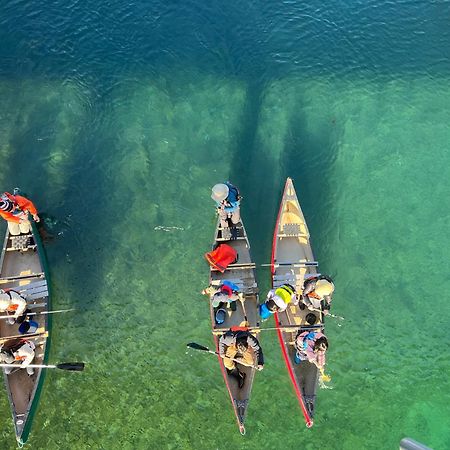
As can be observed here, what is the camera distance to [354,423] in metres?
13.8

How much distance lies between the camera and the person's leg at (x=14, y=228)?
14.8 m

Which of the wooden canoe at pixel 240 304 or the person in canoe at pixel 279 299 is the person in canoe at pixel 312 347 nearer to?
the person in canoe at pixel 279 299

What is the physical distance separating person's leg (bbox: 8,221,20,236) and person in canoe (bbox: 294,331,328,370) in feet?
31.0

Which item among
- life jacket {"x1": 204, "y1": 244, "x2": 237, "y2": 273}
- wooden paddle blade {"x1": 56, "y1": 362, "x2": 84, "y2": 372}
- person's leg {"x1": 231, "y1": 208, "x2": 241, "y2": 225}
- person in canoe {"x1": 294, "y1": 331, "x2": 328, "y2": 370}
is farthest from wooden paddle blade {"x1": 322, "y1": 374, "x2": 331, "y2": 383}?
wooden paddle blade {"x1": 56, "y1": 362, "x2": 84, "y2": 372}

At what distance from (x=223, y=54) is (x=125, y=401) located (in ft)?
45.4

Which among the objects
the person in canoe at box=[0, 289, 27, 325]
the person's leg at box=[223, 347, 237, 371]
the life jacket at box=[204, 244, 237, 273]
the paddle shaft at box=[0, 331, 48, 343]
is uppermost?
the life jacket at box=[204, 244, 237, 273]

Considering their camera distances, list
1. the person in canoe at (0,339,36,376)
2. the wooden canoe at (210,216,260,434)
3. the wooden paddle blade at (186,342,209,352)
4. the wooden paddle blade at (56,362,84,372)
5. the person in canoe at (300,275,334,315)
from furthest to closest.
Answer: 1. the wooden paddle blade at (186,342,209,352)
2. the wooden paddle blade at (56,362,84,372)
3. the wooden canoe at (210,216,260,434)
4. the person in canoe at (300,275,334,315)
5. the person in canoe at (0,339,36,376)

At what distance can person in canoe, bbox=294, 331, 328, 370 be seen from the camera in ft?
41.7

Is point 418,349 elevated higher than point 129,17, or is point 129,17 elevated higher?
point 129,17

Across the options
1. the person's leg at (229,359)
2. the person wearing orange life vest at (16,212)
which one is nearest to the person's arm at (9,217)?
the person wearing orange life vest at (16,212)

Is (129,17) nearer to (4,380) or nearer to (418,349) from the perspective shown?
(4,380)

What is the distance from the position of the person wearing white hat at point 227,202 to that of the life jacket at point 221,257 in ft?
3.38

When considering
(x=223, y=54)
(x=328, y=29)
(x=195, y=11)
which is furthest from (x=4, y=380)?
(x=328, y=29)

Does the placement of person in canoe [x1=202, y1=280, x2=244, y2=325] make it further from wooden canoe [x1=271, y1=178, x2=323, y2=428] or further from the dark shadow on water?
the dark shadow on water
